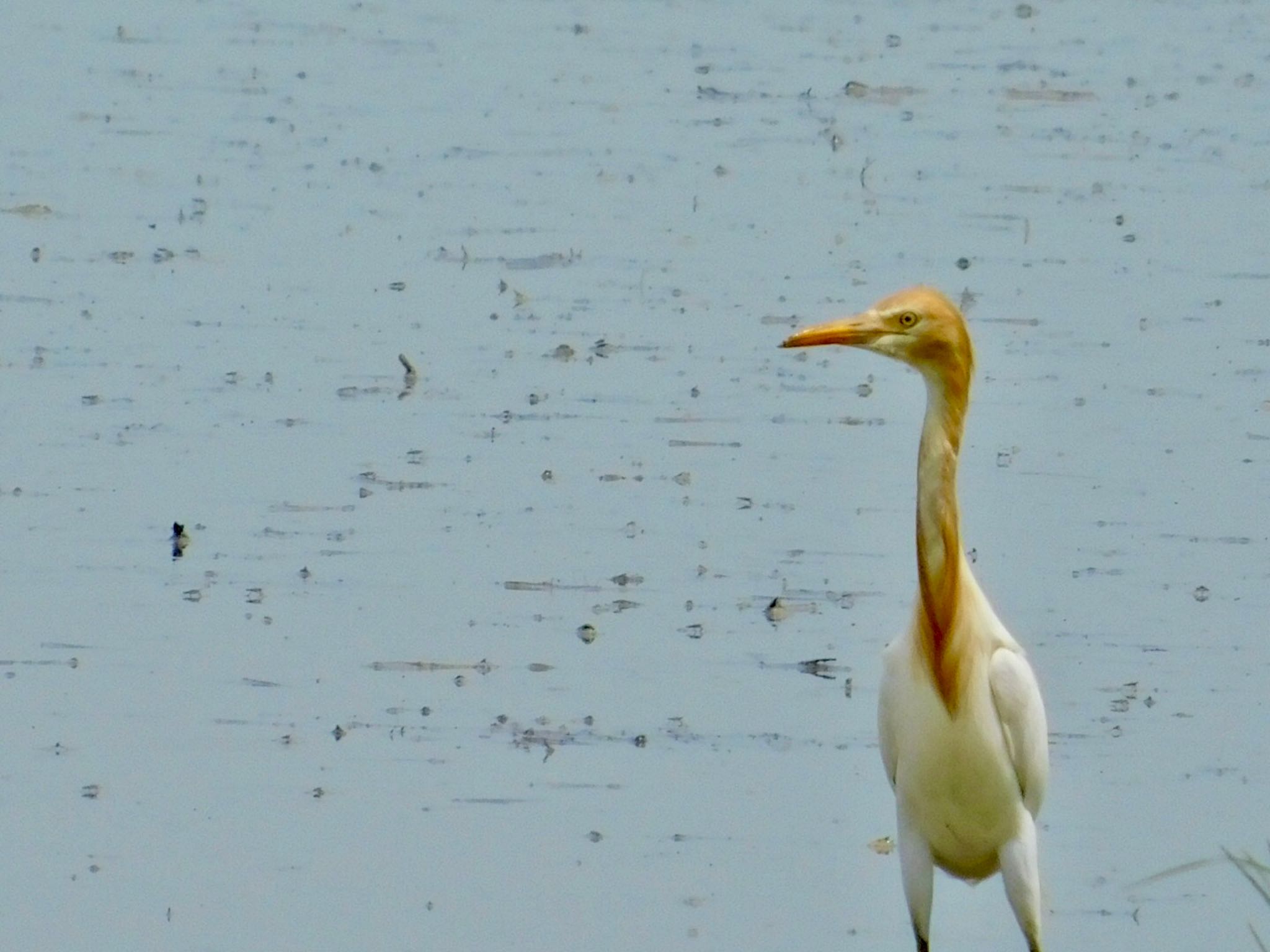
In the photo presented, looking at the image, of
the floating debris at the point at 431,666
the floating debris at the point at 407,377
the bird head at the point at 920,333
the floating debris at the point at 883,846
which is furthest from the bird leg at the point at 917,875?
the floating debris at the point at 407,377

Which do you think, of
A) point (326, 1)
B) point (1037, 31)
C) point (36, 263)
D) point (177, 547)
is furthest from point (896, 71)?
point (177, 547)

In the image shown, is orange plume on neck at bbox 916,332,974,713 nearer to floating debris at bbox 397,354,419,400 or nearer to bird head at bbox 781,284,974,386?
bird head at bbox 781,284,974,386

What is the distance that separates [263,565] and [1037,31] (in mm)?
11697

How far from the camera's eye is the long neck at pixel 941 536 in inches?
273

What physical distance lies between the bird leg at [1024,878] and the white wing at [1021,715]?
0.11 meters

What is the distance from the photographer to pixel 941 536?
6973 mm

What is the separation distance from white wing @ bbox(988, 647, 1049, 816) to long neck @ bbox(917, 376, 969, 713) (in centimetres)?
12

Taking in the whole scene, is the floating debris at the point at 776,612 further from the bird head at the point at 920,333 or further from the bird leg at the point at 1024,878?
the bird head at the point at 920,333

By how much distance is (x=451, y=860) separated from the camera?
7359 mm

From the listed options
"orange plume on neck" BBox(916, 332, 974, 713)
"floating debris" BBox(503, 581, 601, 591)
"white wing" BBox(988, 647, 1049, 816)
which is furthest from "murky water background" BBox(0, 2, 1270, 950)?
"orange plume on neck" BBox(916, 332, 974, 713)

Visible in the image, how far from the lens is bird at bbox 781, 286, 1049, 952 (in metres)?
6.93

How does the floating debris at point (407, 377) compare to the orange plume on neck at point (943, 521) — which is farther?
the floating debris at point (407, 377)

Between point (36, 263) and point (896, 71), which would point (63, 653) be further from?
point (896, 71)

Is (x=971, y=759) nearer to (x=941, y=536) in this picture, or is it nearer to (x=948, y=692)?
(x=948, y=692)
